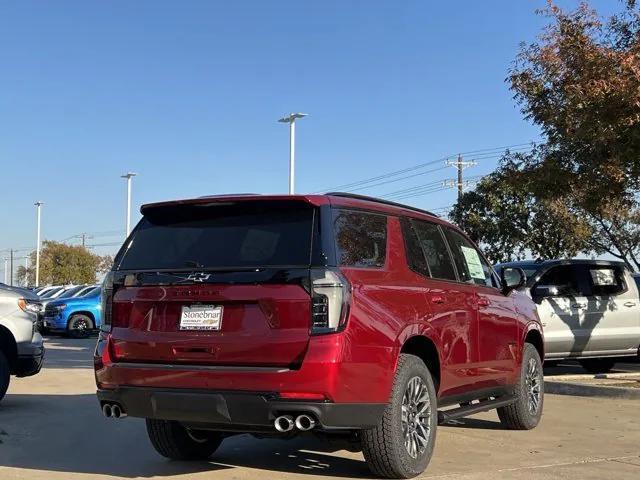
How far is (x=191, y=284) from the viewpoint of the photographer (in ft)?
16.7

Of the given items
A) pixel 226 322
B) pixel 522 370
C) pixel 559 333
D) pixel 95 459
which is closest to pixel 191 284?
pixel 226 322

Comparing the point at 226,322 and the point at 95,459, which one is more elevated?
the point at 226,322

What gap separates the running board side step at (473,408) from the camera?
592 centimetres

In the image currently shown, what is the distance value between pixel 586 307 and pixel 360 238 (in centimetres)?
721

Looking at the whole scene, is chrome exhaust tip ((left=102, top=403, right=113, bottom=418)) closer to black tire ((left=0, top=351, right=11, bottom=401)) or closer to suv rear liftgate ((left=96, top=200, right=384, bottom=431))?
suv rear liftgate ((left=96, top=200, right=384, bottom=431))

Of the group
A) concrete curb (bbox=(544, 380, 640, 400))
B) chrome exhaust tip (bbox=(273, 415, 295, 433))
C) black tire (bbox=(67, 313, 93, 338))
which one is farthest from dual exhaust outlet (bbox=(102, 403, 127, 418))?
black tire (bbox=(67, 313, 93, 338))

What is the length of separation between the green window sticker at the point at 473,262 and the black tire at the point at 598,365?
22.3 ft

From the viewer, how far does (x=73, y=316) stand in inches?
890

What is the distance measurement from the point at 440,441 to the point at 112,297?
3.34 meters

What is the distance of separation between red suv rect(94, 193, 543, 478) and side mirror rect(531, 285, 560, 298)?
4905 mm

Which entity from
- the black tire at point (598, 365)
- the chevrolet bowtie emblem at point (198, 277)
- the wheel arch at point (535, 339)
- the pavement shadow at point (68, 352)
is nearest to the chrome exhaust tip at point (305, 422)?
the chevrolet bowtie emblem at point (198, 277)

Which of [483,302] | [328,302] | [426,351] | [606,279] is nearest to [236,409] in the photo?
[328,302]

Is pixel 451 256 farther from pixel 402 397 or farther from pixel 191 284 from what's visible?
pixel 191 284

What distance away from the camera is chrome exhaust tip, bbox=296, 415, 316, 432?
4.70m
